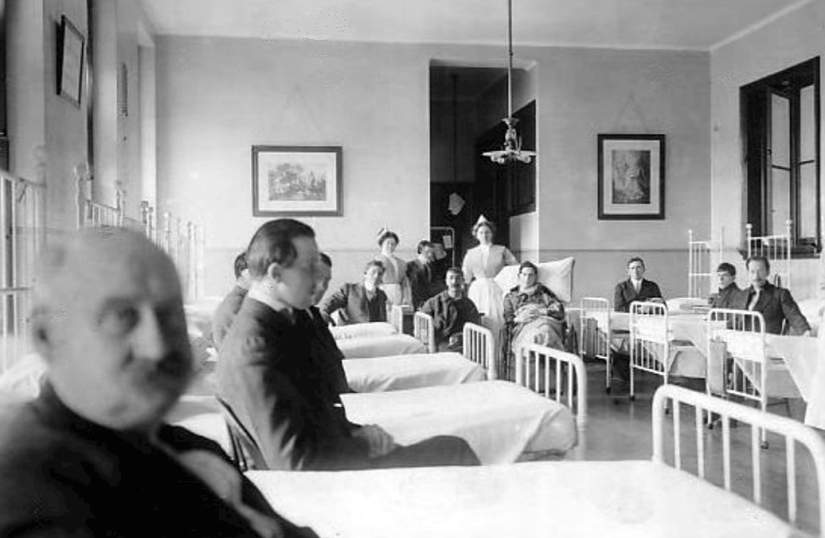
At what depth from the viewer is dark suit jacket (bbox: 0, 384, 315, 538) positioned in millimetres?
231

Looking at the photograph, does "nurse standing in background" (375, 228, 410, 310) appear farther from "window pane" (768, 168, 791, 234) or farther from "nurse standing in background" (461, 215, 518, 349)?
"window pane" (768, 168, 791, 234)

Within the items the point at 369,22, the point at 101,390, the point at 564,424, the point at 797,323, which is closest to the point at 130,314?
the point at 101,390

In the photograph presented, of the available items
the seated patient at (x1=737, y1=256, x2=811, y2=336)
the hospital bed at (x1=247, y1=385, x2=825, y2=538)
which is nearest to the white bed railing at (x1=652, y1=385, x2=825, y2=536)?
the hospital bed at (x1=247, y1=385, x2=825, y2=538)

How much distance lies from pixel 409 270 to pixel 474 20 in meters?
2.43

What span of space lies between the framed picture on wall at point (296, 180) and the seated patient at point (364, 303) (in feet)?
5.40

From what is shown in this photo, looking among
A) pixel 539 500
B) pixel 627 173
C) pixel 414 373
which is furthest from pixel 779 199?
pixel 539 500

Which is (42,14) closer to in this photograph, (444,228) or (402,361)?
(402,361)

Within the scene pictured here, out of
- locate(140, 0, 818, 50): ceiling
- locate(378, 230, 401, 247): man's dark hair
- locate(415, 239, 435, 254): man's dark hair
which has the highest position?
locate(140, 0, 818, 50): ceiling

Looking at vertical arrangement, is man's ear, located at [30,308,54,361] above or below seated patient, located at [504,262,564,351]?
above

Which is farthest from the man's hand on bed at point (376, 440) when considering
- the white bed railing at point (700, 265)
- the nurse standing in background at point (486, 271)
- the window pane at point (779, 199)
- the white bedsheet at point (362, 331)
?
the white bed railing at point (700, 265)

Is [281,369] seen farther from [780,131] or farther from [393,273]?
[780,131]

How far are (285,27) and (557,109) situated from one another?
286cm

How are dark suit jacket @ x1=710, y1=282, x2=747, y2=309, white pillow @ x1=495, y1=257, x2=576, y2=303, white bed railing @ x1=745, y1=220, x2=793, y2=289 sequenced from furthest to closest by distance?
white bed railing @ x1=745, y1=220, x2=793, y2=289
white pillow @ x1=495, y1=257, x2=576, y2=303
dark suit jacket @ x1=710, y1=282, x2=747, y2=309

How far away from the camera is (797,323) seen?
5.10 metres
